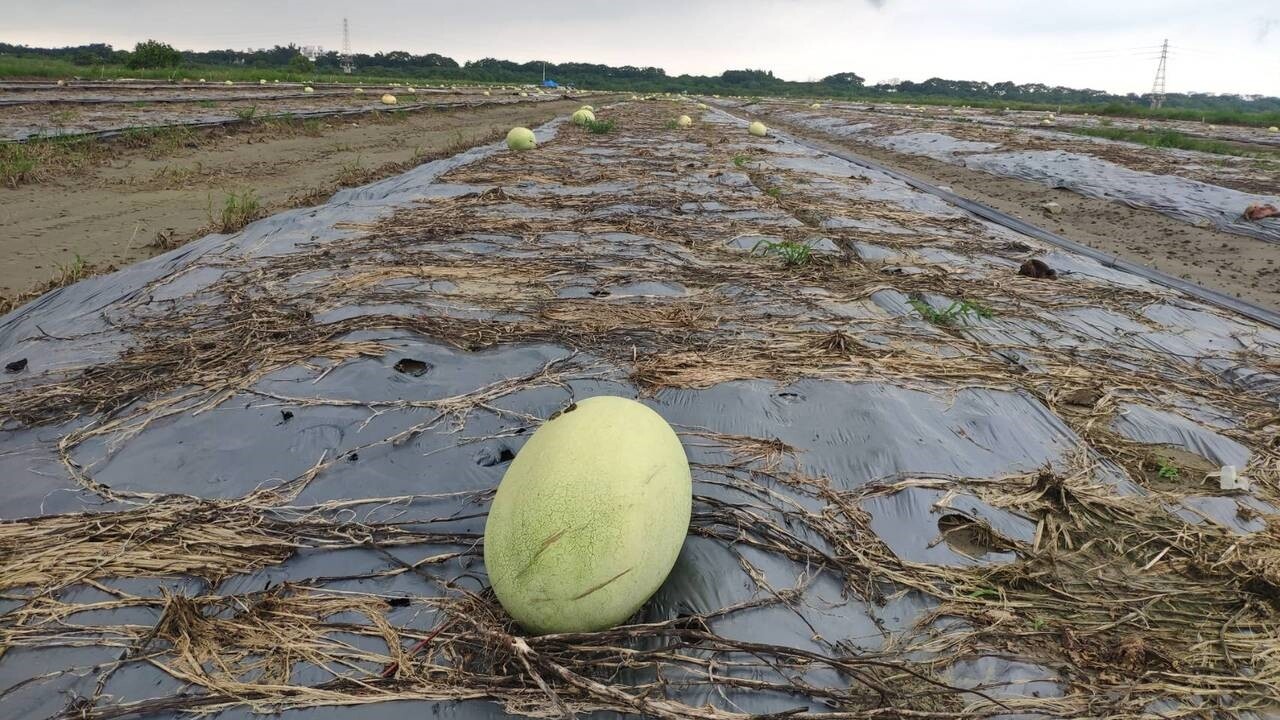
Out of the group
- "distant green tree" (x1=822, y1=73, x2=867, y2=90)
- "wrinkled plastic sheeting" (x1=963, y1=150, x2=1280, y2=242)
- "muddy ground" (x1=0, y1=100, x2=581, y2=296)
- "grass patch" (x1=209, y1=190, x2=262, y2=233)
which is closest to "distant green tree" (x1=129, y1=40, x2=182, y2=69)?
"muddy ground" (x1=0, y1=100, x2=581, y2=296)

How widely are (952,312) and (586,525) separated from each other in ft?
11.6

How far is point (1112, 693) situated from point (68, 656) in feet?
9.45

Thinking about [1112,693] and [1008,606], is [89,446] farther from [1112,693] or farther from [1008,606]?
[1112,693]

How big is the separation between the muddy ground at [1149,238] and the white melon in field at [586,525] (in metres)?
6.71

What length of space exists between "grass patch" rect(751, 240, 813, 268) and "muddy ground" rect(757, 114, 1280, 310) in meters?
4.19

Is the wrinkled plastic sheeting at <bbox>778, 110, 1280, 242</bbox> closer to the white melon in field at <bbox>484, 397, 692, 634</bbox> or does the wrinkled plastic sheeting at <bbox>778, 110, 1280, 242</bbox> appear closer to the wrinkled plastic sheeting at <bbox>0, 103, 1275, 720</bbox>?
the wrinkled plastic sheeting at <bbox>0, 103, 1275, 720</bbox>

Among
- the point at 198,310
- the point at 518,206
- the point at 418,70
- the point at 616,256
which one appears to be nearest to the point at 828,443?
the point at 616,256

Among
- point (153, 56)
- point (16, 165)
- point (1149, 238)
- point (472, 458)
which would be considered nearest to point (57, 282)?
point (472, 458)

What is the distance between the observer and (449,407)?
2756mm

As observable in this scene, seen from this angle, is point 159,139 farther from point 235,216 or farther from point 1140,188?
point 1140,188

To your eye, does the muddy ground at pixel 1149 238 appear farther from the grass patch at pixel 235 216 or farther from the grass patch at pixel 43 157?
the grass patch at pixel 43 157

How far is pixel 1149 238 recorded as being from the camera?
7836 millimetres

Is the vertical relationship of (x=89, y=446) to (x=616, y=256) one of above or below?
below

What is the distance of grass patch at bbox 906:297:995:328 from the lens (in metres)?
4.07
